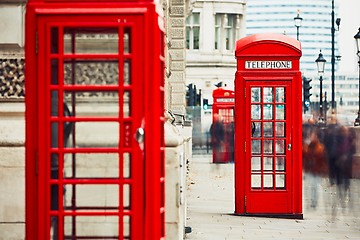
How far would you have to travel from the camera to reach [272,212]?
46.9ft

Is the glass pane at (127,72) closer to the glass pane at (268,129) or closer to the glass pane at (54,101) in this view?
the glass pane at (54,101)

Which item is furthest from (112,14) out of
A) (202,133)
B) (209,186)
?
(202,133)

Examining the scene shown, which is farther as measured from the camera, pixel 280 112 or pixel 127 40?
pixel 280 112

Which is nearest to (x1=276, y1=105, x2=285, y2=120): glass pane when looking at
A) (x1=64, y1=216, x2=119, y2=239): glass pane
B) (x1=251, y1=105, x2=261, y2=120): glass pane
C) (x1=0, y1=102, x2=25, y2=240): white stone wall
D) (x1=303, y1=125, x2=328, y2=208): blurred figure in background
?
(x1=251, y1=105, x2=261, y2=120): glass pane

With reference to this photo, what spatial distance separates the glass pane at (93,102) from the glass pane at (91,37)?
0.77 ft

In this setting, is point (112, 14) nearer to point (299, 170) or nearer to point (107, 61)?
point (107, 61)

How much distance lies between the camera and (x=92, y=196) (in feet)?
19.6

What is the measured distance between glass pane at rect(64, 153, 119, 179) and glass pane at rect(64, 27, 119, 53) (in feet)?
1.89

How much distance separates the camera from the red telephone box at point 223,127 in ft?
107

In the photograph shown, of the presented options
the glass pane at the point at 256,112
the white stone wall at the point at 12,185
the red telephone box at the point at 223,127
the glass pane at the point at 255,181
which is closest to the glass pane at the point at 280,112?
the glass pane at the point at 256,112

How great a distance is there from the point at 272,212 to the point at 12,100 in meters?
6.54

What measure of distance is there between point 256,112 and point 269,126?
250 mm

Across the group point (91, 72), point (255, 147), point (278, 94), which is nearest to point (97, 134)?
point (91, 72)

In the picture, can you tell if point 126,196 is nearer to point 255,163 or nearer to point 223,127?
point 255,163
